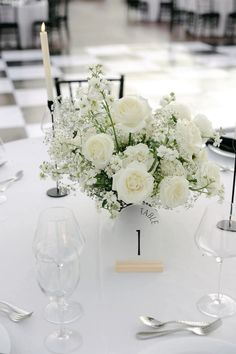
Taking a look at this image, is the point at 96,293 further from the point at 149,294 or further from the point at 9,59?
the point at 9,59

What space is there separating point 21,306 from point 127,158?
0.45 m

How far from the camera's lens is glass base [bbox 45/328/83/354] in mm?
1039

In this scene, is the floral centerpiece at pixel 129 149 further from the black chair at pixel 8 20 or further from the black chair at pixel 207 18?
the black chair at pixel 207 18

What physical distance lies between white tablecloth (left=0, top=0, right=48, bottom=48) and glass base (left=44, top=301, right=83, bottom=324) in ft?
26.2

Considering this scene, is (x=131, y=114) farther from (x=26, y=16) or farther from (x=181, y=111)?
(x=26, y=16)

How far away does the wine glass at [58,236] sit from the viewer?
108 centimetres

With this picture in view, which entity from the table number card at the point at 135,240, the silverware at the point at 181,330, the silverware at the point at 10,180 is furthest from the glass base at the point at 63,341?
the silverware at the point at 10,180

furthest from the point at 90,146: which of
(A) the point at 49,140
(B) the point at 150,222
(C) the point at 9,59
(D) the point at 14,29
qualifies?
(D) the point at 14,29

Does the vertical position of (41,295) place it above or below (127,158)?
below

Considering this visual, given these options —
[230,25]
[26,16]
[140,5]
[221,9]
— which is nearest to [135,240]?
[26,16]

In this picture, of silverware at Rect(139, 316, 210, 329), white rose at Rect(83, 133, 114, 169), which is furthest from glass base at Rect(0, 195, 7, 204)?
silverware at Rect(139, 316, 210, 329)

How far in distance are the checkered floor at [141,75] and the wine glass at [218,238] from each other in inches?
133

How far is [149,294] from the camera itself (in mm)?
1221

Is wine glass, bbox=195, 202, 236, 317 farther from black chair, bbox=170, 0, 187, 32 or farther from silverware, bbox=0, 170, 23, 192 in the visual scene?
black chair, bbox=170, 0, 187, 32
